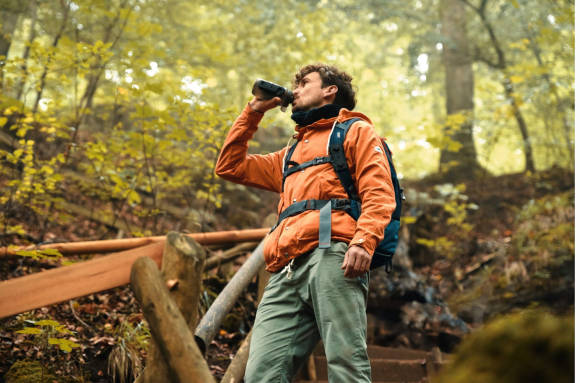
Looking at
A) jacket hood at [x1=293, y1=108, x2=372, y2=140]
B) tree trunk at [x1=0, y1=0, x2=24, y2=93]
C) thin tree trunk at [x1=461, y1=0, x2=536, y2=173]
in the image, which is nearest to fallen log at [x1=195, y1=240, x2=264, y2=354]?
jacket hood at [x1=293, y1=108, x2=372, y2=140]

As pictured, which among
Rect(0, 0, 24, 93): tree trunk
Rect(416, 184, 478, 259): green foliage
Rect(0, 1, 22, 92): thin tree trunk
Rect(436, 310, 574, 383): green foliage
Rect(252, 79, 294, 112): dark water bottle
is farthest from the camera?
Rect(416, 184, 478, 259): green foliage

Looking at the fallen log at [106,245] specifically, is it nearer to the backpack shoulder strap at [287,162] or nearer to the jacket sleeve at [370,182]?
the backpack shoulder strap at [287,162]

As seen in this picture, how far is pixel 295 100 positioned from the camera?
3250 millimetres

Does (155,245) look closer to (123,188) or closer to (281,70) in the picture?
(123,188)

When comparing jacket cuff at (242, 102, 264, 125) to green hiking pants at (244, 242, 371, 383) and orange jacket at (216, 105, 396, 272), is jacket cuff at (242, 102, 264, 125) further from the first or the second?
green hiking pants at (244, 242, 371, 383)

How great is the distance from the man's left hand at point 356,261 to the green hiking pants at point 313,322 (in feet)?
0.29

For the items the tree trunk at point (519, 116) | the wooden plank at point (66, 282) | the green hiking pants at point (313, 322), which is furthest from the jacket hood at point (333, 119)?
the tree trunk at point (519, 116)

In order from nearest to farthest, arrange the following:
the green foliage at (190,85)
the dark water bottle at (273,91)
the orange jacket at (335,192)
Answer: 1. the orange jacket at (335,192)
2. the dark water bottle at (273,91)
3. the green foliage at (190,85)

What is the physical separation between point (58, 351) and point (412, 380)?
3.49 m

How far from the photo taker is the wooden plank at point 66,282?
2766 mm

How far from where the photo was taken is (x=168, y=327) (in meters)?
2.46

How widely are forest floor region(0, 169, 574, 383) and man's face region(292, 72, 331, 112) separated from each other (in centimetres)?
Result: 230

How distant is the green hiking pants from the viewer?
2488 mm

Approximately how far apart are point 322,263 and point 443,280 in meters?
7.36
